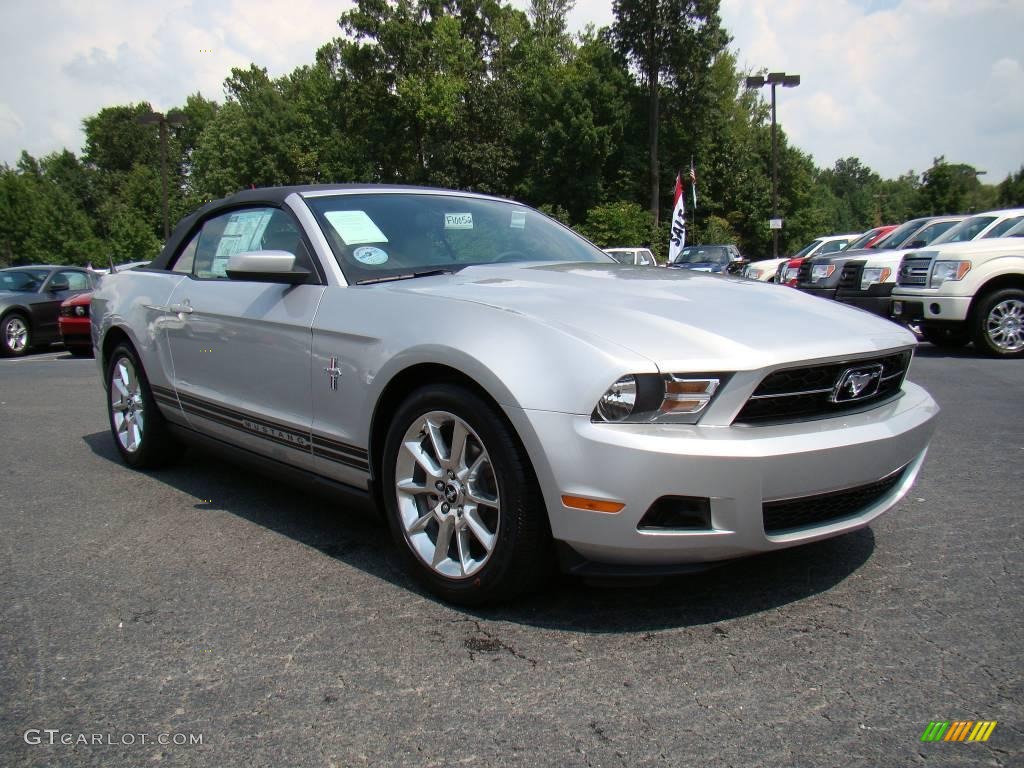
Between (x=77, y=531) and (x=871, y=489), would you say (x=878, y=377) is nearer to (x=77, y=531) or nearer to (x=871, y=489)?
(x=871, y=489)

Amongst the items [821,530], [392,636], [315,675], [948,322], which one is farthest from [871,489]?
[948,322]

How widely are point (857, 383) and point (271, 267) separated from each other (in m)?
2.23

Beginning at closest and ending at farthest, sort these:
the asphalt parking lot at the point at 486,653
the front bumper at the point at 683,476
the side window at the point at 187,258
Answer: the asphalt parking lot at the point at 486,653 < the front bumper at the point at 683,476 < the side window at the point at 187,258

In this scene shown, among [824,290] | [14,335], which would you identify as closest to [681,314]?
[824,290]

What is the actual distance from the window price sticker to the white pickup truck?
7.89 metres

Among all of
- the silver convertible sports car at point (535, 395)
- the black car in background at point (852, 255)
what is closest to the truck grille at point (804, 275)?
the black car in background at point (852, 255)

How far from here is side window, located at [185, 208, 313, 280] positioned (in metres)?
3.78

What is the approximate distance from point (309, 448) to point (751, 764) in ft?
6.97

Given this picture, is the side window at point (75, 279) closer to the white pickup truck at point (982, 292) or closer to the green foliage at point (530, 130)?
the white pickup truck at point (982, 292)

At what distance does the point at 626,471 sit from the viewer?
241cm

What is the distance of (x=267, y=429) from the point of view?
367cm

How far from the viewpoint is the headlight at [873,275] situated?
11.5 meters

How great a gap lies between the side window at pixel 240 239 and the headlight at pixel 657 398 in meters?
1.66

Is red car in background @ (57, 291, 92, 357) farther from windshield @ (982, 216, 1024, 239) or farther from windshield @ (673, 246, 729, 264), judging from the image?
windshield @ (673, 246, 729, 264)
